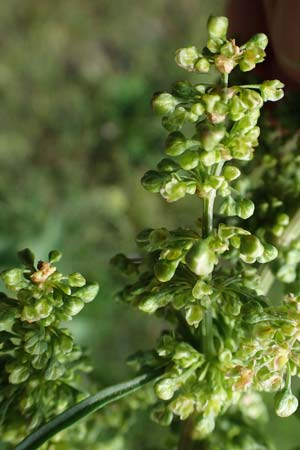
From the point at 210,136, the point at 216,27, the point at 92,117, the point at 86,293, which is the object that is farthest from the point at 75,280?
the point at 92,117

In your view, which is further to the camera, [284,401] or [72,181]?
[72,181]

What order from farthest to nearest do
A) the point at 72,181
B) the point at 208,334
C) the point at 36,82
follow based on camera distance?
1. the point at 36,82
2. the point at 72,181
3. the point at 208,334

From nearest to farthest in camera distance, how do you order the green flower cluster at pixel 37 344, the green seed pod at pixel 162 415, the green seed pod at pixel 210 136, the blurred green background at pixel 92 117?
the green seed pod at pixel 210 136
the green flower cluster at pixel 37 344
the green seed pod at pixel 162 415
the blurred green background at pixel 92 117

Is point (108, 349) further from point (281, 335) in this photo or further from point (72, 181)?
point (281, 335)

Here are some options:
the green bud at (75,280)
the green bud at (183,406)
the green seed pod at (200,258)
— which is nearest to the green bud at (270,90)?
the green seed pod at (200,258)

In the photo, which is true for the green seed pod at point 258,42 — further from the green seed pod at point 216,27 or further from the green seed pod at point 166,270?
the green seed pod at point 166,270

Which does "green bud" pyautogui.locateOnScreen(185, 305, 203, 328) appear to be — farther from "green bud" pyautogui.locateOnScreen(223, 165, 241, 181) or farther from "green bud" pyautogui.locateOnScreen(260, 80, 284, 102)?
"green bud" pyautogui.locateOnScreen(260, 80, 284, 102)

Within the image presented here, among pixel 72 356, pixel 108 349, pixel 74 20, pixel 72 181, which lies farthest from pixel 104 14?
pixel 72 356

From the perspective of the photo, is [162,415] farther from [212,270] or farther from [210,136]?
[210,136]
